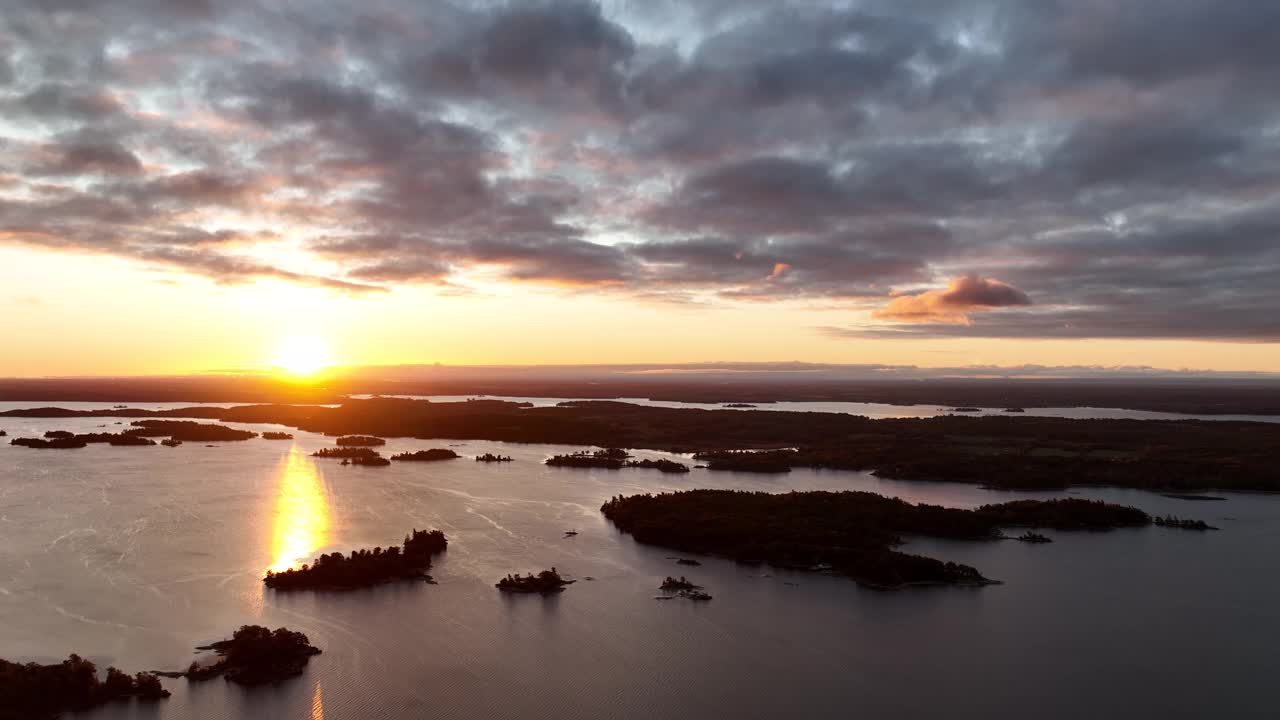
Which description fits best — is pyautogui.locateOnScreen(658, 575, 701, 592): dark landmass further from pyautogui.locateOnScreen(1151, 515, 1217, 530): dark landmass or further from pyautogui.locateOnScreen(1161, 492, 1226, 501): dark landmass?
pyautogui.locateOnScreen(1161, 492, 1226, 501): dark landmass

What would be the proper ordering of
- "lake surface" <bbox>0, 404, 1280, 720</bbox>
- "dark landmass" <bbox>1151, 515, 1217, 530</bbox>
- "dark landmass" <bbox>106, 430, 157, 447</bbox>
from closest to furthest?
"lake surface" <bbox>0, 404, 1280, 720</bbox> → "dark landmass" <bbox>1151, 515, 1217, 530</bbox> → "dark landmass" <bbox>106, 430, 157, 447</bbox>

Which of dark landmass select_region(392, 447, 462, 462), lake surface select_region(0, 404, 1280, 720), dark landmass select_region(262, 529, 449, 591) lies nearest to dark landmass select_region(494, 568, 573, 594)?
lake surface select_region(0, 404, 1280, 720)

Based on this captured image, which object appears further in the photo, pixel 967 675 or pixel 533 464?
pixel 533 464

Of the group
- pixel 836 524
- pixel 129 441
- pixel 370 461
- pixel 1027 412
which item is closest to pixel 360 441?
pixel 370 461

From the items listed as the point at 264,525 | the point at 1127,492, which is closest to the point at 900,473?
the point at 1127,492

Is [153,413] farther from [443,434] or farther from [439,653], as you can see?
[439,653]

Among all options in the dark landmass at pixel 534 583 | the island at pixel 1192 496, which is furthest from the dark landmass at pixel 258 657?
the island at pixel 1192 496

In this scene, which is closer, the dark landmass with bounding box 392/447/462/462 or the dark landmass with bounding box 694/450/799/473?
the dark landmass with bounding box 694/450/799/473

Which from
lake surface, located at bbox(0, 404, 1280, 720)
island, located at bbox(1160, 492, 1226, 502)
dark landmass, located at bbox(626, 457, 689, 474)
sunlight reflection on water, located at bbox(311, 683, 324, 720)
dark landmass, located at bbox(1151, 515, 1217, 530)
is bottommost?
sunlight reflection on water, located at bbox(311, 683, 324, 720)
